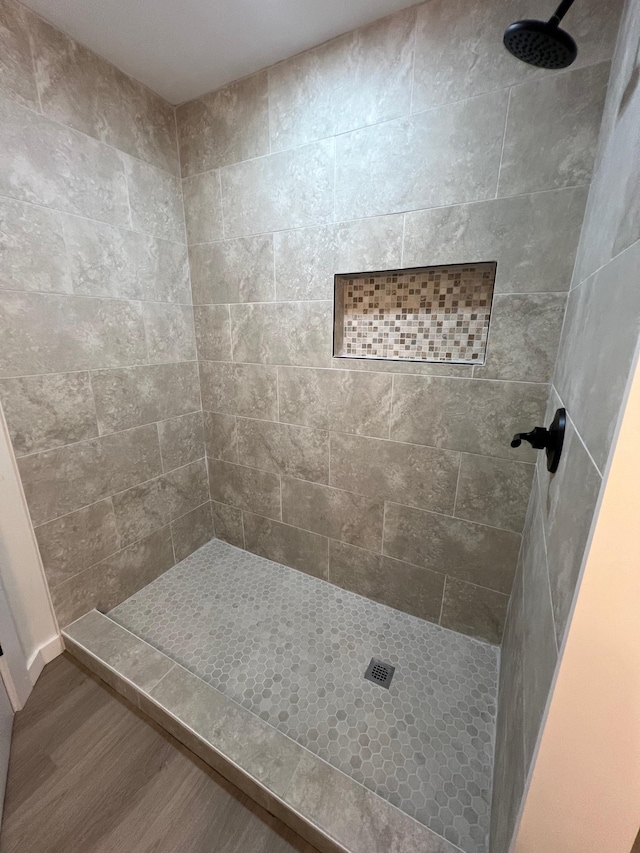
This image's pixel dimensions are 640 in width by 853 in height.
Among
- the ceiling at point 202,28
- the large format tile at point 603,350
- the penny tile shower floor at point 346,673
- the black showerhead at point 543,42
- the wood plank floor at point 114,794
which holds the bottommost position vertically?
the wood plank floor at point 114,794

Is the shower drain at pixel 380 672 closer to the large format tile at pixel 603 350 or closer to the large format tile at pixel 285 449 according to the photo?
the large format tile at pixel 285 449

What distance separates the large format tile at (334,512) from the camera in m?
1.55

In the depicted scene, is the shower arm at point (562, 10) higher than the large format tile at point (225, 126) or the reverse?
the reverse

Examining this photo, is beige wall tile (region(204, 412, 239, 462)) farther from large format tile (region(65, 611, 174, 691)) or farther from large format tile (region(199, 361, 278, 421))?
large format tile (region(65, 611, 174, 691))

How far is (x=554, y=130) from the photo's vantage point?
3.14ft

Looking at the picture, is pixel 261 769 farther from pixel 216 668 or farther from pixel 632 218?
pixel 632 218

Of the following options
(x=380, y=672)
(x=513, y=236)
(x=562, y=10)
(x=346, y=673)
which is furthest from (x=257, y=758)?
(x=562, y=10)

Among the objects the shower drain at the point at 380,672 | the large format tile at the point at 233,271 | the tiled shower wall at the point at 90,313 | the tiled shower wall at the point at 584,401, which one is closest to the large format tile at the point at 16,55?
the tiled shower wall at the point at 90,313

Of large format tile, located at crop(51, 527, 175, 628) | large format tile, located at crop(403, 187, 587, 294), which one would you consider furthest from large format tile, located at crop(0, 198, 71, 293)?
large format tile, located at crop(403, 187, 587, 294)

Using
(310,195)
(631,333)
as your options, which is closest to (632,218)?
(631,333)

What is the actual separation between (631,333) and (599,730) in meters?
0.57

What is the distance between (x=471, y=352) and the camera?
4.16ft

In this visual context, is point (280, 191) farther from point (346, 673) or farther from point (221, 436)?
point (346, 673)

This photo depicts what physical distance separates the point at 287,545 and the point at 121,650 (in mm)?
836
